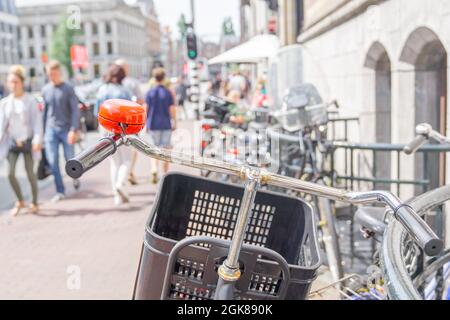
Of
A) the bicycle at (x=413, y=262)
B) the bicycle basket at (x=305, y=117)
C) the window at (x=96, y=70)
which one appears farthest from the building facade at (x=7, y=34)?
the bicycle at (x=413, y=262)

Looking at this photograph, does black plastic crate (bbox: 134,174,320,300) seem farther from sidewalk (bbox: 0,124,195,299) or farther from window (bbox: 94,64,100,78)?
window (bbox: 94,64,100,78)

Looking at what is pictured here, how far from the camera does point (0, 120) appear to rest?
6918 mm

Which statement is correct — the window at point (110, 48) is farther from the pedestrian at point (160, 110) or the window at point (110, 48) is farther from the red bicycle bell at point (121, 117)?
the red bicycle bell at point (121, 117)

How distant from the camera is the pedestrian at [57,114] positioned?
25.7ft

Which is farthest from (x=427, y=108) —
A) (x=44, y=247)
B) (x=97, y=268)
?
(x=44, y=247)

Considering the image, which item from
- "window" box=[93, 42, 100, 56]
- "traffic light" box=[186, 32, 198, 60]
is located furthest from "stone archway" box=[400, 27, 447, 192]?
"window" box=[93, 42, 100, 56]

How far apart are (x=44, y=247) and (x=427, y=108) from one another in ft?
13.1

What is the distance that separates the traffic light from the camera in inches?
603

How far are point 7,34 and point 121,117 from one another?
324 ft

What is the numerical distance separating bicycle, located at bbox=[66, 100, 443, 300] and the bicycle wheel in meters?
0.11

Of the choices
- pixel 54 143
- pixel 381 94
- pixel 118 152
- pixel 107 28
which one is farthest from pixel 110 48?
pixel 381 94

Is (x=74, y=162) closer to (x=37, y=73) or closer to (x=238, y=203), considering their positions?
(x=238, y=203)
